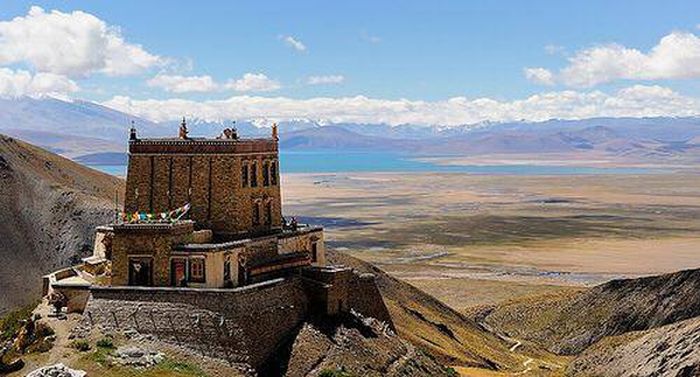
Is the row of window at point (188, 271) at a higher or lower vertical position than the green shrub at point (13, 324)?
higher

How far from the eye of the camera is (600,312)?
93.4m

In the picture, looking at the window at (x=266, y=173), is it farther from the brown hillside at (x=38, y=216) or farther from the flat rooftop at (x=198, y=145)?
the brown hillside at (x=38, y=216)

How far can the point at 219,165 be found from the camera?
52.6m

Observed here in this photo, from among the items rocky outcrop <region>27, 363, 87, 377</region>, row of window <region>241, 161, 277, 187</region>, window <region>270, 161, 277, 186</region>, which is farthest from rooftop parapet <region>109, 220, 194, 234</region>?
rocky outcrop <region>27, 363, 87, 377</region>

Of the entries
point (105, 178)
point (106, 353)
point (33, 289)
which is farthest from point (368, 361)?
point (105, 178)

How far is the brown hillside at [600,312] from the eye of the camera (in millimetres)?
86125

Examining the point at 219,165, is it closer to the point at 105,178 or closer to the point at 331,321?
the point at 331,321

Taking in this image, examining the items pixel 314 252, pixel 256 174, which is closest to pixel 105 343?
pixel 256 174

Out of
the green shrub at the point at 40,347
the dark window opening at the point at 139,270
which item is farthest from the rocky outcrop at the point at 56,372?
the dark window opening at the point at 139,270

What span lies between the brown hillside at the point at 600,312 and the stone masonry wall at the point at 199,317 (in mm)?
49005

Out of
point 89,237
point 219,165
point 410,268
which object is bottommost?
point 410,268

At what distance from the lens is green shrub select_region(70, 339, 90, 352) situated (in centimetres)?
4281

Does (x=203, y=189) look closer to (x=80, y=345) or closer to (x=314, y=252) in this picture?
(x=314, y=252)

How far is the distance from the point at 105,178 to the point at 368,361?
88.0 metres
